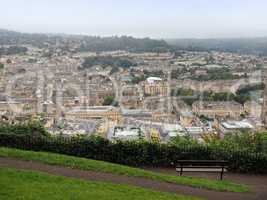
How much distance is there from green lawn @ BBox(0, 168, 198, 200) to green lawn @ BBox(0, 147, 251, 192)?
0.81 metres

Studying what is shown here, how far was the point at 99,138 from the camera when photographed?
871 cm

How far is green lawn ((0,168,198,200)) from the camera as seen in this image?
530 cm

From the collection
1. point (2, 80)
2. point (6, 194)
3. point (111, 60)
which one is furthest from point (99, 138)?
point (111, 60)

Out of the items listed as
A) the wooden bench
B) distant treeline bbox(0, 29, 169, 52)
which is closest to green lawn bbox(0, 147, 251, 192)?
the wooden bench

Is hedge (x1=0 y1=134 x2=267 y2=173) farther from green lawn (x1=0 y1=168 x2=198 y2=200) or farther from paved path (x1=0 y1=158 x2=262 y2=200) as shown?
green lawn (x1=0 y1=168 x2=198 y2=200)

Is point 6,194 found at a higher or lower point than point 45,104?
higher

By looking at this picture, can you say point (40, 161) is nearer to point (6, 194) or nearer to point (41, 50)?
point (6, 194)

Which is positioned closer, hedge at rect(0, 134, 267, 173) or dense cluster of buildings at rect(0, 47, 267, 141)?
hedge at rect(0, 134, 267, 173)

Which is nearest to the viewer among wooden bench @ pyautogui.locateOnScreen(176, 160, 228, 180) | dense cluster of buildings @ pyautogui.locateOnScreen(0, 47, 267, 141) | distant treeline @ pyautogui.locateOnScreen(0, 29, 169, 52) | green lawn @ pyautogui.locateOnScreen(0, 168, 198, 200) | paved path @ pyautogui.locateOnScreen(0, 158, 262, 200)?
green lawn @ pyautogui.locateOnScreen(0, 168, 198, 200)

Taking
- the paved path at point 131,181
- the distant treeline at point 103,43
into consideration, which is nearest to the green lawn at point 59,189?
the paved path at point 131,181

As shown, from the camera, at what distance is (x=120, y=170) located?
23.6 feet

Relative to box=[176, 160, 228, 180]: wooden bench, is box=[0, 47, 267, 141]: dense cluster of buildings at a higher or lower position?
lower

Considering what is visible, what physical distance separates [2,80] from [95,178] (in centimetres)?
2264

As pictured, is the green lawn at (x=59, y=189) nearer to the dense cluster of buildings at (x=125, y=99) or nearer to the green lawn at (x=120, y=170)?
the green lawn at (x=120, y=170)
